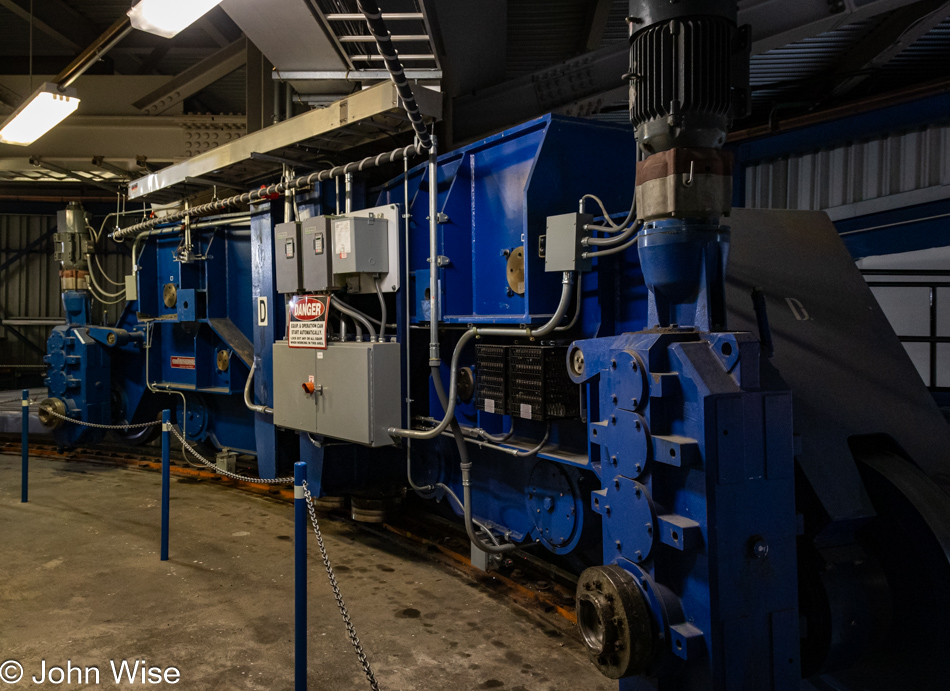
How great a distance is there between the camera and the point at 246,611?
3.88 meters

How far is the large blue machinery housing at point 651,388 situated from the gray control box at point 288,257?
2cm

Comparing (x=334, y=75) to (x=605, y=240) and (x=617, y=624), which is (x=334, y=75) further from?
(x=617, y=624)

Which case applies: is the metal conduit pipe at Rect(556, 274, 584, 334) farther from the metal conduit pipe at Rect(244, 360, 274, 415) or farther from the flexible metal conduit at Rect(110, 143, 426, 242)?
the metal conduit pipe at Rect(244, 360, 274, 415)

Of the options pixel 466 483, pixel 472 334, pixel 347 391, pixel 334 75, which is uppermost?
pixel 334 75

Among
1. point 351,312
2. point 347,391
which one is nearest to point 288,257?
point 351,312

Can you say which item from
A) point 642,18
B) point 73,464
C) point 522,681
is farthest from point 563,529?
point 73,464

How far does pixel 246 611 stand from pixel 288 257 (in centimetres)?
275

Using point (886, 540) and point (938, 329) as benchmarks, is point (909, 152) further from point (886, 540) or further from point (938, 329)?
point (886, 540)

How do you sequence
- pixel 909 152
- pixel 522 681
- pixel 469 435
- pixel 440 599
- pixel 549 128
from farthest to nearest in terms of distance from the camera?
1. pixel 909 152
2. pixel 469 435
3. pixel 440 599
4. pixel 549 128
5. pixel 522 681

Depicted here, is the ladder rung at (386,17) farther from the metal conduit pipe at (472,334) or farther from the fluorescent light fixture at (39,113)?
the fluorescent light fixture at (39,113)

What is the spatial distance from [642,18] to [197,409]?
21.6 ft

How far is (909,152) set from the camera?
5965mm

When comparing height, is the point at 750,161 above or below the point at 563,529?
above

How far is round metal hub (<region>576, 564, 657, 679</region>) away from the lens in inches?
88.0
